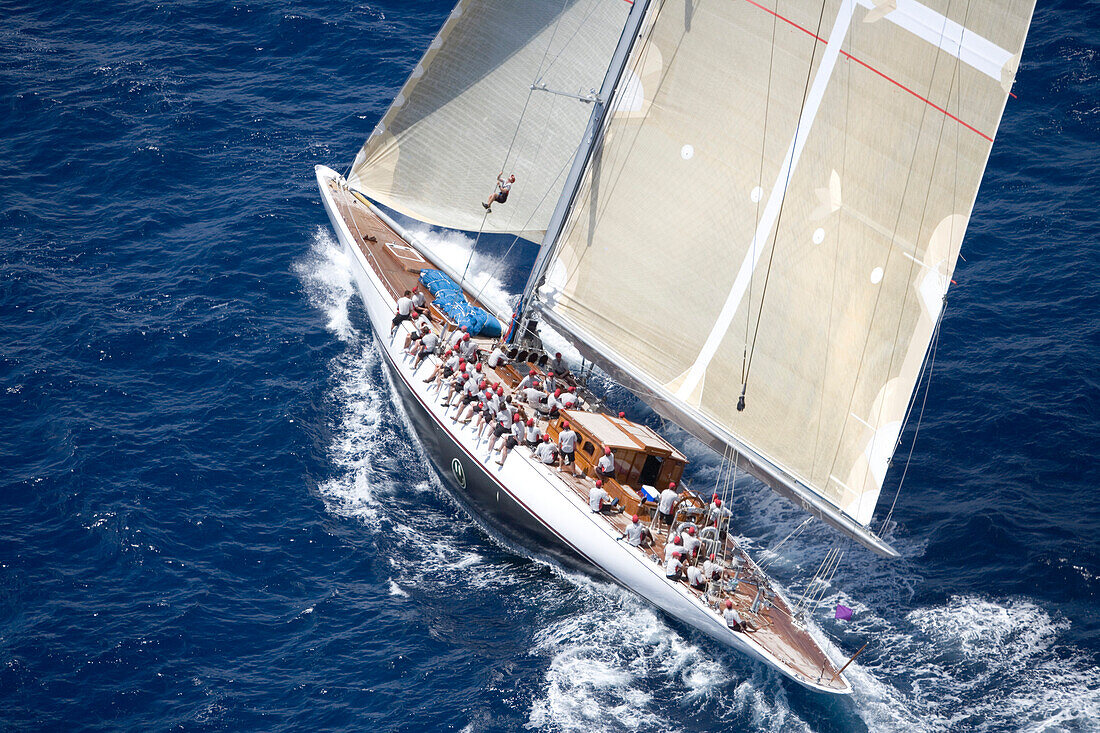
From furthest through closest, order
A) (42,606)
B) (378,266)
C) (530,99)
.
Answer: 1. (378,266)
2. (530,99)
3. (42,606)

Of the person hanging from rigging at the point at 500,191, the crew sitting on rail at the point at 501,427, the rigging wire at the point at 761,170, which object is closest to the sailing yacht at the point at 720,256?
the rigging wire at the point at 761,170

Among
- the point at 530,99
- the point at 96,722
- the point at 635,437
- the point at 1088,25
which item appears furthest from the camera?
the point at 1088,25

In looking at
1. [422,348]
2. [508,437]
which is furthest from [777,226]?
[422,348]

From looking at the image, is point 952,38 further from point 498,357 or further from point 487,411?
point 498,357

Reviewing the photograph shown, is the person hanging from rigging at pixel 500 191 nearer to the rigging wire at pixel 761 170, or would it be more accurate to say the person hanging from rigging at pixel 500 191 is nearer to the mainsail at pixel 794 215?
the mainsail at pixel 794 215

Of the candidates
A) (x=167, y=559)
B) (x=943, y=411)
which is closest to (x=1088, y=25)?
(x=943, y=411)

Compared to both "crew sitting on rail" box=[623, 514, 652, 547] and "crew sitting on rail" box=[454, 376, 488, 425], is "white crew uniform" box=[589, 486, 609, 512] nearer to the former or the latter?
"crew sitting on rail" box=[623, 514, 652, 547]

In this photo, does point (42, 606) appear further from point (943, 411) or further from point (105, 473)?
point (943, 411)
